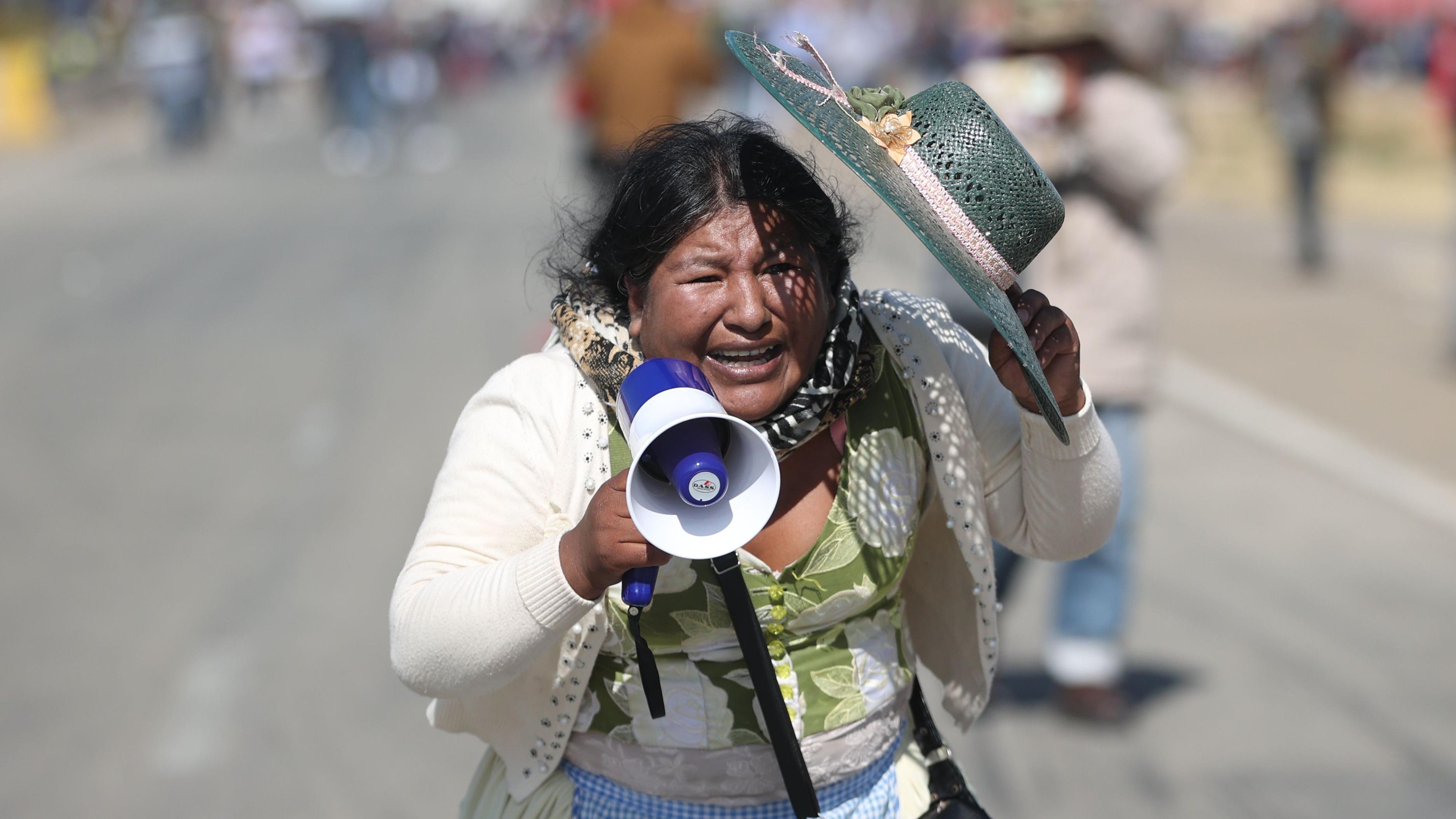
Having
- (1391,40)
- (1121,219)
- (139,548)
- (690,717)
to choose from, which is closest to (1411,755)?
(1121,219)

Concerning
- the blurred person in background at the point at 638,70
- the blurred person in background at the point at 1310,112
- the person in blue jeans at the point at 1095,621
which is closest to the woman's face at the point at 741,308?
the person in blue jeans at the point at 1095,621

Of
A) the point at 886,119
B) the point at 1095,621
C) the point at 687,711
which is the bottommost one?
the point at 1095,621

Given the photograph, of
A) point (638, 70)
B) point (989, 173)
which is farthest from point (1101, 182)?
point (638, 70)

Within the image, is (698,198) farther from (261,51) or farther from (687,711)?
(261,51)

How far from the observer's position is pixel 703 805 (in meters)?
2.00

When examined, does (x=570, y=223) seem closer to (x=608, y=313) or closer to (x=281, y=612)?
Answer: (x=608, y=313)

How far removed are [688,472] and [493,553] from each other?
38cm

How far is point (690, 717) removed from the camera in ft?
6.47

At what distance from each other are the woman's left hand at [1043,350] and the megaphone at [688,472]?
0.41m

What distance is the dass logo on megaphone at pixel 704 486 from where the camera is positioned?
161 cm

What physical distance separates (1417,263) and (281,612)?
10.5 m

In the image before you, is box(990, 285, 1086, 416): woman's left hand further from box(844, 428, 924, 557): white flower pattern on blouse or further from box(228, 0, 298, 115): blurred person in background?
box(228, 0, 298, 115): blurred person in background

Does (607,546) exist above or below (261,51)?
above

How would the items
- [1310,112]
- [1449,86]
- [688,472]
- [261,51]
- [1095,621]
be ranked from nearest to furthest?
[688,472] < [1095,621] < [1449,86] < [1310,112] < [261,51]
